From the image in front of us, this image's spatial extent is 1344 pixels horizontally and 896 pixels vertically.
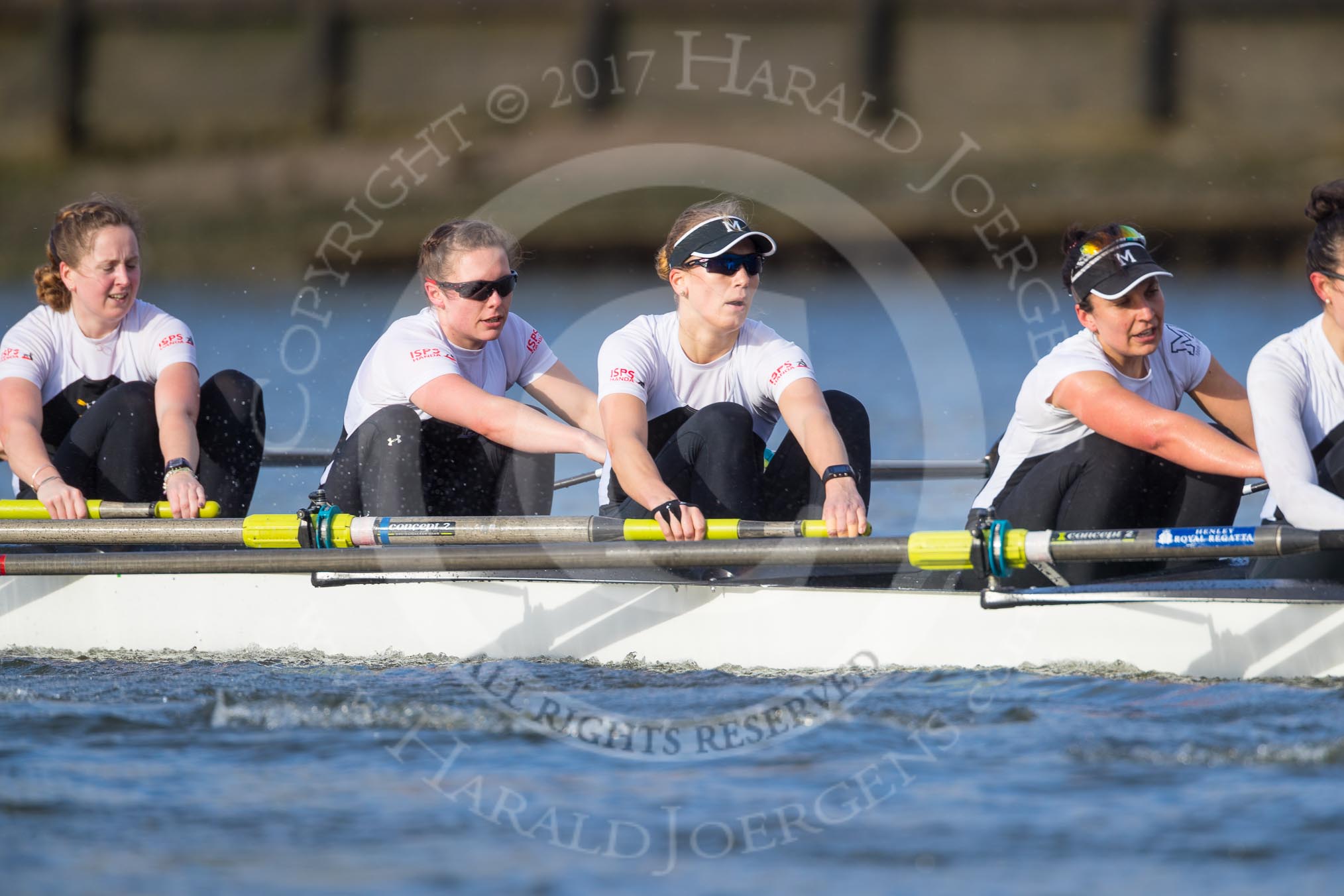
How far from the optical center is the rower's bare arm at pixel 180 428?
16.0 ft

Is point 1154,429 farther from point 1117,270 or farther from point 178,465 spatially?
point 178,465

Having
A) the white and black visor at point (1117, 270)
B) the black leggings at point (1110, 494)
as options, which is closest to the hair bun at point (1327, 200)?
the white and black visor at point (1117, 270)

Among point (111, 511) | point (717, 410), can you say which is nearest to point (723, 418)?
point (717, 410)

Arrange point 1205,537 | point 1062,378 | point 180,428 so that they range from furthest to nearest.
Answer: point 180,428, point 1062,378, point 1205,537

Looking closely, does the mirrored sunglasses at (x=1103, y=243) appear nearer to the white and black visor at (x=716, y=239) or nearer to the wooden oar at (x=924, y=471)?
the white and black visor at (x=716, y=239)

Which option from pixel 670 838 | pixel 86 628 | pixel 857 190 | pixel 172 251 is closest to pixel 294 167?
pixel 172 251

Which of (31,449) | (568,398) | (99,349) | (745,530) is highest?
(99,349)

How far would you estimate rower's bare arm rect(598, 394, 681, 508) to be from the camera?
427 cm

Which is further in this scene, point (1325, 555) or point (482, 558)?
point (482, 558)

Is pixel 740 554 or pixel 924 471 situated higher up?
pixel 924 471

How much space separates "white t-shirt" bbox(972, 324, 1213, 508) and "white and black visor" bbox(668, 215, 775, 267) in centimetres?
85

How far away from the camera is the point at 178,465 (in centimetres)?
496

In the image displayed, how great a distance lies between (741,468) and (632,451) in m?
0.35

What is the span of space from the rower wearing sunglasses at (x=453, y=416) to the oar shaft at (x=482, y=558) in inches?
15.3
